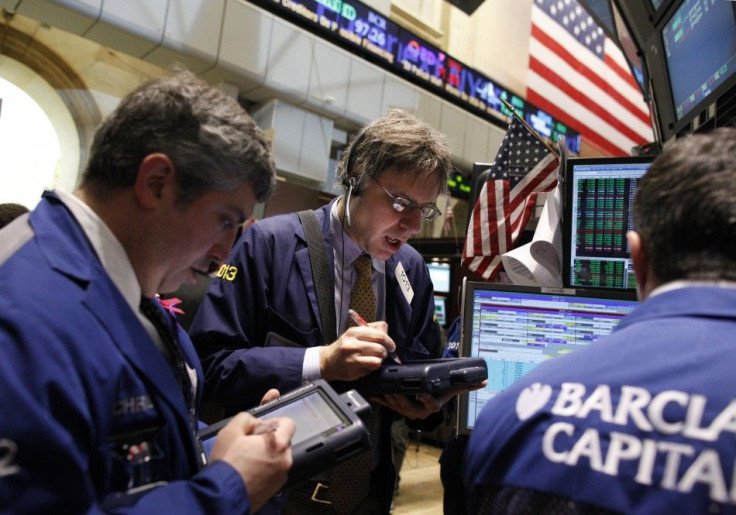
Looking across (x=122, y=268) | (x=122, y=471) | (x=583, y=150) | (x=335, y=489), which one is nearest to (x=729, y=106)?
(x=335, y=489)

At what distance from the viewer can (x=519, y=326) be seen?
5.75 ft

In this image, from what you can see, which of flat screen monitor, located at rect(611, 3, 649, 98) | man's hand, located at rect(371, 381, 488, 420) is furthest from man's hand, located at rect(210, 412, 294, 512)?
flat screen monitor, located at rect(611, 3, 649, 98)

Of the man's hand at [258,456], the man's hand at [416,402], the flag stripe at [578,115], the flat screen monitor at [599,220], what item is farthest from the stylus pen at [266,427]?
the flag stripe at [578,115]

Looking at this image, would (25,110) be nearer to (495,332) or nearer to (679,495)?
(495,332)

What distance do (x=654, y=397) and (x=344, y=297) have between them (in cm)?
118

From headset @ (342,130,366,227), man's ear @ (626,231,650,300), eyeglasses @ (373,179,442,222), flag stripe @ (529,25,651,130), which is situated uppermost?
flag stripe @ (529,25,651,130)

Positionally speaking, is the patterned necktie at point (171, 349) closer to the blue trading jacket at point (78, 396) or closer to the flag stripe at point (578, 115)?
the blue trading jacket at point (78, 396)

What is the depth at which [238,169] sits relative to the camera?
102cm

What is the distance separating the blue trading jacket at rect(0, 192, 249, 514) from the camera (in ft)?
2.27

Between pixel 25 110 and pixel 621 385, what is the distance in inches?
283

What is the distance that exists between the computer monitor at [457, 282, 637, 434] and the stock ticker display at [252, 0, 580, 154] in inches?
181

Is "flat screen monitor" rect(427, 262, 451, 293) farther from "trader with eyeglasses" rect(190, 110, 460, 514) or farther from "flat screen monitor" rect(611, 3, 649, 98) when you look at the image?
"trader with eyeglasses" rect(190, 110, 460, 514)

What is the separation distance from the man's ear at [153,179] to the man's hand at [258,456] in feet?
1.39

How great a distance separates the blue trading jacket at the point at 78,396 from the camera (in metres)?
0.69
